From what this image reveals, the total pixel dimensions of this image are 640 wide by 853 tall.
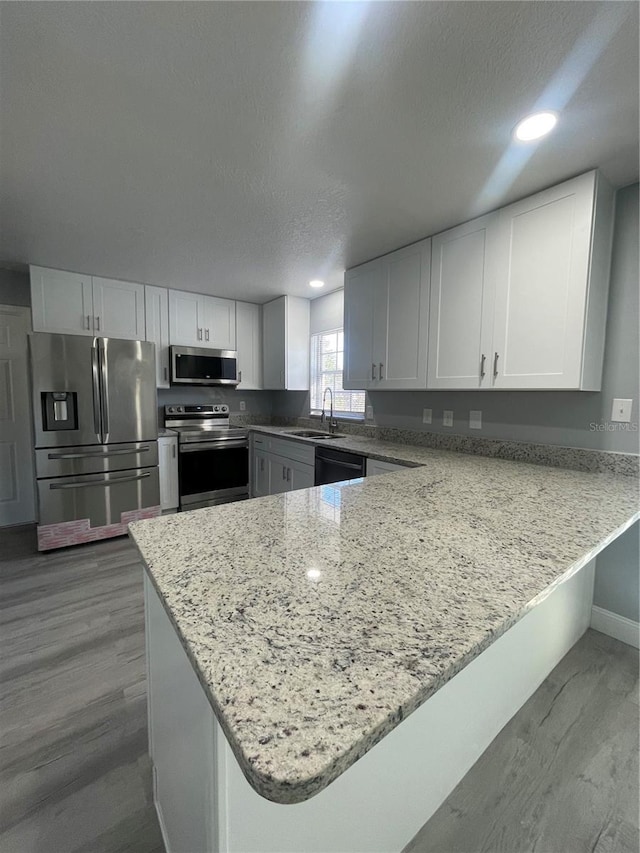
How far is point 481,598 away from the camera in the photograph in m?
0.70

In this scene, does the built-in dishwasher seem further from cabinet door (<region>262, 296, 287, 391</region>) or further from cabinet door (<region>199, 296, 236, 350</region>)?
cabinet door (<region>199, 296, 236, 350</region>)

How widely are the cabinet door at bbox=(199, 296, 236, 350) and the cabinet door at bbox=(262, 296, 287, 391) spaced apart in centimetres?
37

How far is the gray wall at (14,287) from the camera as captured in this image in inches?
130

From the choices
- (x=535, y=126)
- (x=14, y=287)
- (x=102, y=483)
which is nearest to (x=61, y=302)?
(x=14, y=287)

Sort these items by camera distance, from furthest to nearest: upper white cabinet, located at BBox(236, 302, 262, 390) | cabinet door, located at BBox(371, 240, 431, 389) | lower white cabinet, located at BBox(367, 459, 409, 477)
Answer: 1. upper white cabinet, located at BBox(236, 302, 262, 390)
2. cabinet door, located at BBox(371, 240, 431, 389)
3. lower white cabinet, located at BBox(367, 459, 409, 477)

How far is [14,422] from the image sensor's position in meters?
3.49

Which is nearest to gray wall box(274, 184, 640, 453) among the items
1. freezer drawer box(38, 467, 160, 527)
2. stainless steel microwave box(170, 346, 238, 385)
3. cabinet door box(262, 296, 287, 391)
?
cabinet door box(262, 296, 287, 391)

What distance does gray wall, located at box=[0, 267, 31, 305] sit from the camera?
3.30 metres

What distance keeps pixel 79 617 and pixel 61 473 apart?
1.31 m

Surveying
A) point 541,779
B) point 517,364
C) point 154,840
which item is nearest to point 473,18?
point 517,364

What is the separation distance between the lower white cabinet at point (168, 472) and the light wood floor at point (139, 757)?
1.54 meters

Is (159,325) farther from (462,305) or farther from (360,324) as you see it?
(462,305)

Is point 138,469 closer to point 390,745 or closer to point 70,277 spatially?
point 70,277

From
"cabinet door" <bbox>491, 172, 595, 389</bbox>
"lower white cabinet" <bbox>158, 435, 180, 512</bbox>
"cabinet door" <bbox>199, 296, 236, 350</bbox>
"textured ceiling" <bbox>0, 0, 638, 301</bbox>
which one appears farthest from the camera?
"cabinet door" <bbox>199, 296, 236, 350</bbox>
